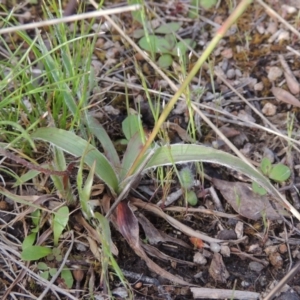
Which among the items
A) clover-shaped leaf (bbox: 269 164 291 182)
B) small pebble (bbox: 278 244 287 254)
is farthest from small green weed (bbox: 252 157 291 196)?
small pebble (bbox: 278 244 287 254)

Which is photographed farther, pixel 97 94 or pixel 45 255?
pixel 97 94

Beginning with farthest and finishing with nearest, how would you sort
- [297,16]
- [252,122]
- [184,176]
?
[297,16] < [252,122] < [184,176]

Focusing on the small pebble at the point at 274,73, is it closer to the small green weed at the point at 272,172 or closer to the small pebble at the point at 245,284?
the small green weed at the point at 272,172

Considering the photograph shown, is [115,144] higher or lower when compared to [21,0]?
lower

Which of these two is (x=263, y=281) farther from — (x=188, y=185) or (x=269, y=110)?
(x=269, y=110)

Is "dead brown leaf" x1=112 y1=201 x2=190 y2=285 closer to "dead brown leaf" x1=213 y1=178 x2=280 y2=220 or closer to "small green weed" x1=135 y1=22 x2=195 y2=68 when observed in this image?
"dead brown leaf" x1=213 y1=178 x2=280 y2=220

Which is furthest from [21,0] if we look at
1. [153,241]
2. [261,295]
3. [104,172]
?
[261,295]

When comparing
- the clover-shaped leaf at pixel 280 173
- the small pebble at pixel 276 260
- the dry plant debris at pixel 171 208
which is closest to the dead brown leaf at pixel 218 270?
the dry plant debris at pixel 171 208

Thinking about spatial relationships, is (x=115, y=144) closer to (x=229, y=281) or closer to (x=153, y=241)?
(x=153, y=241)
